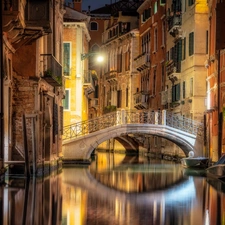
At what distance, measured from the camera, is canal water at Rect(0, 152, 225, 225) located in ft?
50.9

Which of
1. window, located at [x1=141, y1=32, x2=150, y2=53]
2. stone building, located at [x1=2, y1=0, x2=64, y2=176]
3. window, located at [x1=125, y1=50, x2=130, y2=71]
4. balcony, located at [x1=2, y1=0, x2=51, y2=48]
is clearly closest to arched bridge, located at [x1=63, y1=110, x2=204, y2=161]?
stone building, located at [x1=2, y1=0, x2=64, y2=176]

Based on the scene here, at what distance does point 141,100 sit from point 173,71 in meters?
12.2

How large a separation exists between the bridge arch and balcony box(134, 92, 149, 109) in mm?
16727

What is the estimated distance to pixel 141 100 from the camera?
196ft

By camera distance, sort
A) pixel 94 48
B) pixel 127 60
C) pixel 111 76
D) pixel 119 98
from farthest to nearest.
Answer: pixel 94 48
pixel 111 76
pixel 119 98
pixel 127 60

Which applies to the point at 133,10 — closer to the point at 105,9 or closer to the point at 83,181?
the point at 105,9

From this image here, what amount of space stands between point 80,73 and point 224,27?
14743 mm

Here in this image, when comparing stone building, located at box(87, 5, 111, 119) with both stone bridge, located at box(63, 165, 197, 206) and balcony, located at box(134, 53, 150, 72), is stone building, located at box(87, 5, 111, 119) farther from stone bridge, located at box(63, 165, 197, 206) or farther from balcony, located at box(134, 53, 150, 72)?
stone bridge, located at box(63, 165, 197, 206)

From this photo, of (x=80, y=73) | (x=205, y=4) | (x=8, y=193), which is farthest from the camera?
(x=80, y=73)

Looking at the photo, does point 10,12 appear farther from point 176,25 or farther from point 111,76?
point 111,76

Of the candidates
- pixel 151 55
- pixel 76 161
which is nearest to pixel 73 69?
pixel 76 161

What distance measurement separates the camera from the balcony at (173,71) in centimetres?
4694

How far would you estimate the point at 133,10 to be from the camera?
231 ft

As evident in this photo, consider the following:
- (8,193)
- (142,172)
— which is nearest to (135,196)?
(8,193)
